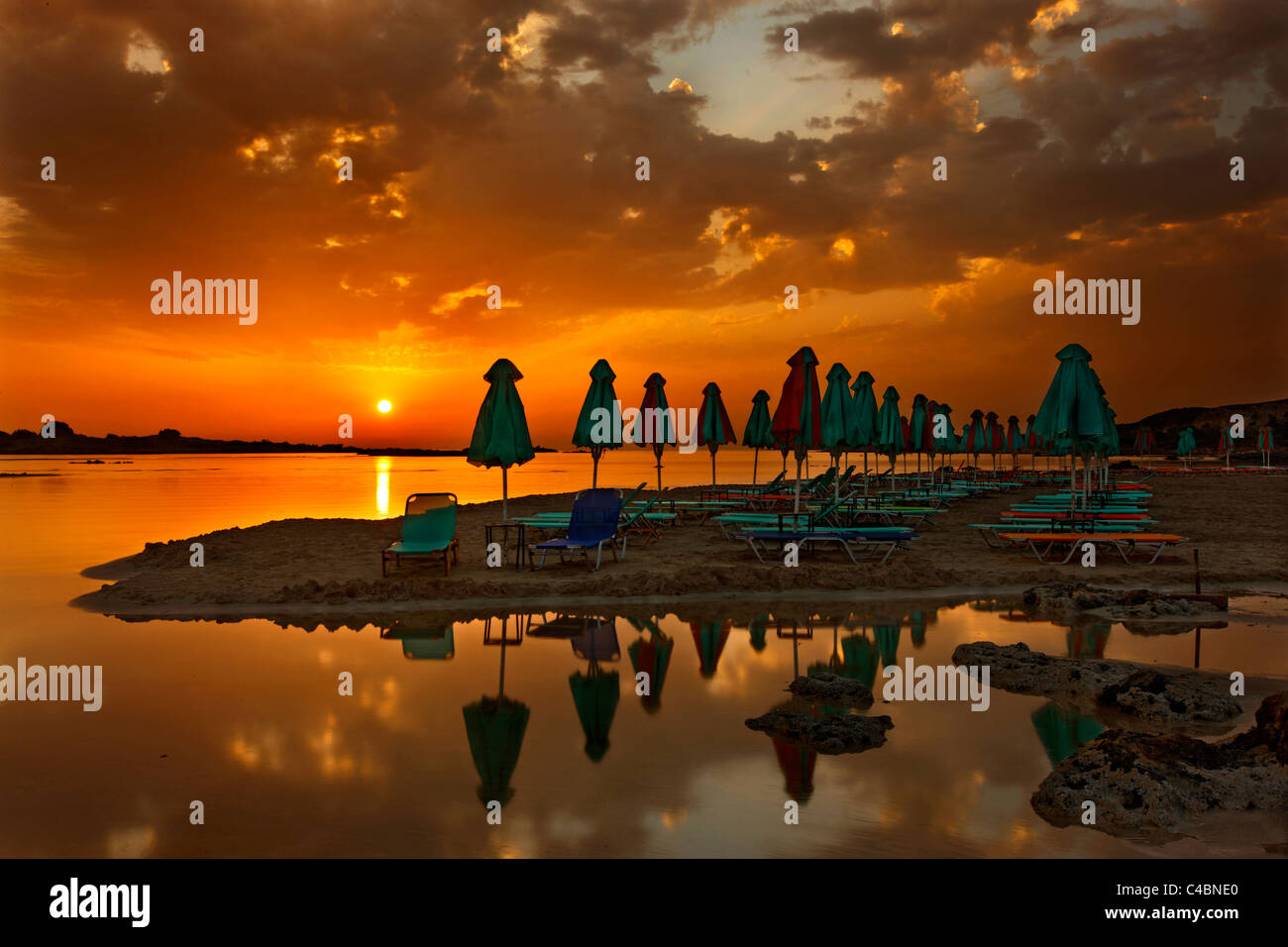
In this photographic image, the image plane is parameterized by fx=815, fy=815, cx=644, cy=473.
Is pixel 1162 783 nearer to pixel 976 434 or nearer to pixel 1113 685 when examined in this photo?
pixel 1113 685

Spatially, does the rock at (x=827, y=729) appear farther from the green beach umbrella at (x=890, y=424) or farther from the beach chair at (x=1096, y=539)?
the green beach umbrella at (x=890, y=424)

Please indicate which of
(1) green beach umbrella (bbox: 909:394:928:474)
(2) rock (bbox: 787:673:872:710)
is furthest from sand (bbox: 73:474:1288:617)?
(1) green beach umbrella (bbox: 909:394:928:474)

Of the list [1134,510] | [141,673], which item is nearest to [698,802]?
[141,673]

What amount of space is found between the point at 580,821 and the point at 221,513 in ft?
75.5

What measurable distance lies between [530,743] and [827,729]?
1677 mm

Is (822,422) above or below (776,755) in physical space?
above

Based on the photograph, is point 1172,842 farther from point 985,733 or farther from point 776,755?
point 776,755

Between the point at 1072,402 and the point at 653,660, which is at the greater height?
the point at 1072,402

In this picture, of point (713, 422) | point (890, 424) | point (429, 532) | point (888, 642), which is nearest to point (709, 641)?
point (888, 642)

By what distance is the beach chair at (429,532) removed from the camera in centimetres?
1071

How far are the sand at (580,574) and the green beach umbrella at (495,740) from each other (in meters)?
3.80

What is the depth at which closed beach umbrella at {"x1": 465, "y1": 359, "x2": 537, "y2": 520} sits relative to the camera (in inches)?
453

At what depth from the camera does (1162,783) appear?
12.0 ft
